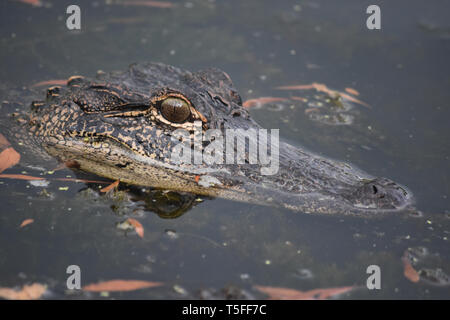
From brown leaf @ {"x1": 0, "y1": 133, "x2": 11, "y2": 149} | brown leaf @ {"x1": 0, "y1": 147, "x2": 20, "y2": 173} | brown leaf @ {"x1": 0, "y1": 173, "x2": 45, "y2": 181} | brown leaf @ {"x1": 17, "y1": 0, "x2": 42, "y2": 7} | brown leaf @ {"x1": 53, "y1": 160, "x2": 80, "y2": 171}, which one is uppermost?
brown leaf @ {"x1": 17, "y1": 0, "x2": 42, "y2": 7}

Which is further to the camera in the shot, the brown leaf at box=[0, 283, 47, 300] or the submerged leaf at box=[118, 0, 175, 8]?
the submerged leaf at box=[118, 0, 175, 8]

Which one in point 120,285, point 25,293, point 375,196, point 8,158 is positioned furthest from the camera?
point 8,158

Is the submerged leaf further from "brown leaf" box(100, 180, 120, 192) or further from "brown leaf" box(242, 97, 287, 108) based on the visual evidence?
"brown leaf" box(100, 180, 120, 192)

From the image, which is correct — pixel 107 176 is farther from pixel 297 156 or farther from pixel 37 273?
pixel 297 156

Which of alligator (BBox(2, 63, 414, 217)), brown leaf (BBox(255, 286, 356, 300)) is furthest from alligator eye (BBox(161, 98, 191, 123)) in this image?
brown leaf (BBox(255, 286, 356, 300))

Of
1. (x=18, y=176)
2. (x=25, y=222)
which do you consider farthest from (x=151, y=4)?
(x=25, y=222)

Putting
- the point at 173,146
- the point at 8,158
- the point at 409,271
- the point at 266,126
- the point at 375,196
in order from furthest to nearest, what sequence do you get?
the point at 266,126 → the point at 8,158 → the point at 173,146 → the point at 375,196 → the point at 409,271

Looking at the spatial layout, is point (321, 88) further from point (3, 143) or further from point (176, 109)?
point (3, 143)

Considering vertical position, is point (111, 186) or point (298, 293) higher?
point (111, 186)
